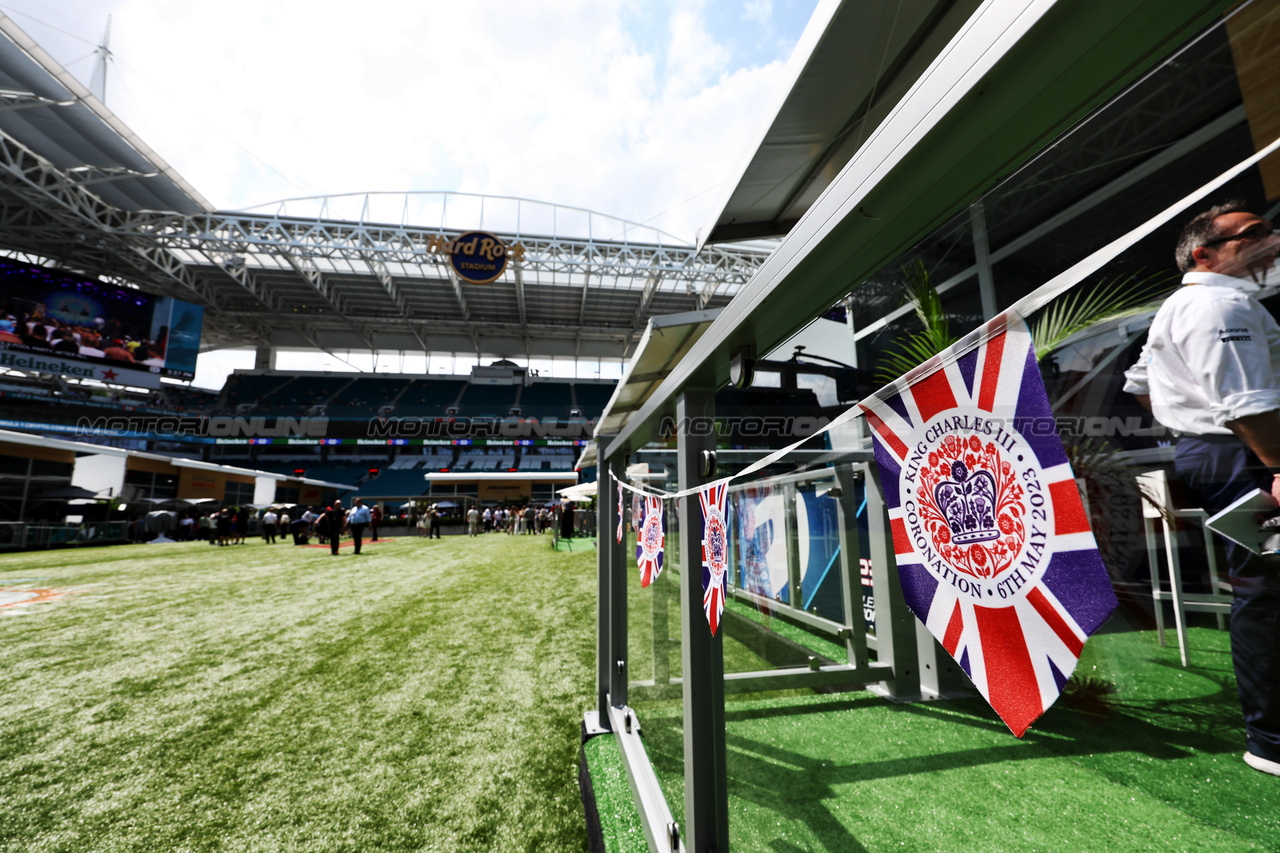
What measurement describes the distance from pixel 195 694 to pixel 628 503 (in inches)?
103

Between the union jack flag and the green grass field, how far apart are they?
1.06m

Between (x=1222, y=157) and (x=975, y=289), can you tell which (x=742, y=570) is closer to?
(x=975, y=289)

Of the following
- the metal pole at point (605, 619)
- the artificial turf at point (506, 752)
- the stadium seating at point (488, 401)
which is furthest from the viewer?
the stadium seating at point (488, 401)

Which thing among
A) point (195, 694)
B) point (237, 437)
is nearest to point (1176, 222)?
point (195, 694)

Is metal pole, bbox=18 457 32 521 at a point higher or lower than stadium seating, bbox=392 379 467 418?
lower

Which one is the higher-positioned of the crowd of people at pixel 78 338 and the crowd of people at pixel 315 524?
the crowd of people at pixel 78 338

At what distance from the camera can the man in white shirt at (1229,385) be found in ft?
1.24

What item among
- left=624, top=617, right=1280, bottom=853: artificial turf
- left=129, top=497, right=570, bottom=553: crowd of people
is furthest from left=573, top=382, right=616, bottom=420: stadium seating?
left=624, top=617, right=1280, bottom=853: artificial turf

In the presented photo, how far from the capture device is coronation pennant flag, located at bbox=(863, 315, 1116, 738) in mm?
450

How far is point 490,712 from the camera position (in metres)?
2.50

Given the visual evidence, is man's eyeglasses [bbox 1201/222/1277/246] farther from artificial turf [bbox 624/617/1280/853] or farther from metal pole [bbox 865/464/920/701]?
metal pole [bbox 865/464/920/701]

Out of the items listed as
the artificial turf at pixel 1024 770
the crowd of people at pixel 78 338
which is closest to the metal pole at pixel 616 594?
the artificial turf at pixel 1024 770

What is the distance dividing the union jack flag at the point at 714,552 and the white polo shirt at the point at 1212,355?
2.15 feet

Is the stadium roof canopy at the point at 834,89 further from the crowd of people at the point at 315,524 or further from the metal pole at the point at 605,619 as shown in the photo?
the crowd of people at the point at 315,524
